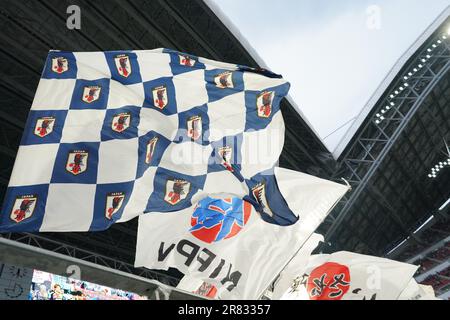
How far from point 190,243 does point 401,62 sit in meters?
20.1

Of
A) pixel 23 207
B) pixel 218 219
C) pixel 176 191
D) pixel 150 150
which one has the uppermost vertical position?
pixel 150 150

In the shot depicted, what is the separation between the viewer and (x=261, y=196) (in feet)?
15.0

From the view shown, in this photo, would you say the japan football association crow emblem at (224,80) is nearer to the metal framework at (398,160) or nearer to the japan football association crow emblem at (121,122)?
the japan football association crow emblem at (121,122)

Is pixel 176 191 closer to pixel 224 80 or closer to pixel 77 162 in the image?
pixel 77 162

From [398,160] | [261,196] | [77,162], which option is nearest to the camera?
[77,162]

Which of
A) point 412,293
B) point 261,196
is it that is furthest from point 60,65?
point 412,293

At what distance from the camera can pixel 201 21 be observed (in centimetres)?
1570

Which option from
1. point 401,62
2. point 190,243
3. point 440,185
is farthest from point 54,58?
point 440,185

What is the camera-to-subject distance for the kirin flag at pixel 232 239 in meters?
4.61

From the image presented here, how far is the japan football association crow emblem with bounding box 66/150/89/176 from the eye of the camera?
3838mm

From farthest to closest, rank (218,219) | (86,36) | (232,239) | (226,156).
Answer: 1. (86,36)
2. (218,219)
3. (232,239)
4. (226,156)

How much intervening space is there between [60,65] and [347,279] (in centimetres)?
580

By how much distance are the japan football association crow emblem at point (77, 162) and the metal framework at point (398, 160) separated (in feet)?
65.1
